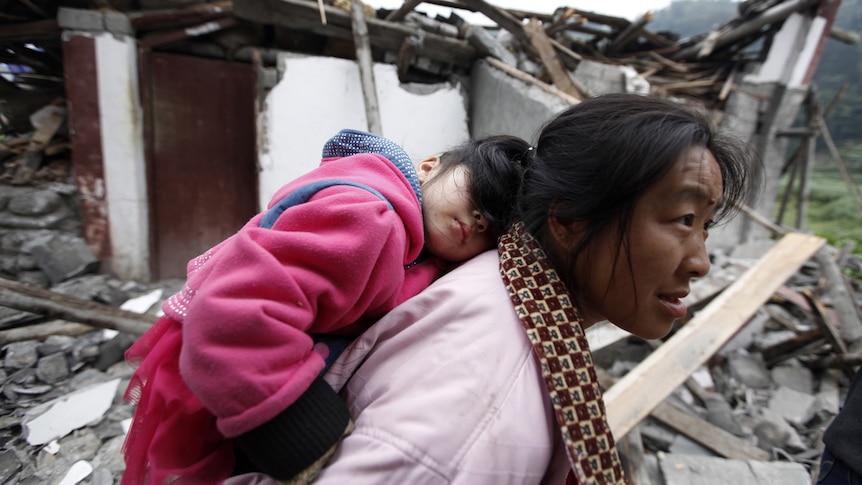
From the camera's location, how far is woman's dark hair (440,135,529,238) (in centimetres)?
104

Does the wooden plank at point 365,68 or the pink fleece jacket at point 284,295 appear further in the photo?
the wooden plank at point 365,68

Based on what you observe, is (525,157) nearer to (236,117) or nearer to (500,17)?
(500,17)

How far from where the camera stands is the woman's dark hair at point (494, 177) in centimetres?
104

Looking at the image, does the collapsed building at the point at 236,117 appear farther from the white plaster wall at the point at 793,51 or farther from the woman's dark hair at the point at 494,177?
the white plaster wall at the point at 793,51

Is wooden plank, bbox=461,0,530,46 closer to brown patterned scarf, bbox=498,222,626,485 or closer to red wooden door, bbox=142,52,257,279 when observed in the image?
red wooden door, bbox=142,52,257,279

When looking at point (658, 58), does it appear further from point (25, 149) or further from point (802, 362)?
point (25, 149)

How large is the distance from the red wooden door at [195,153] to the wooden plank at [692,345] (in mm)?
4302

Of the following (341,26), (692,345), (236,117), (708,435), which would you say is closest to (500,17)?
(341,26)

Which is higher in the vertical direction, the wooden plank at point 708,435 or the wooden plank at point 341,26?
the wooden plank at point 341,26

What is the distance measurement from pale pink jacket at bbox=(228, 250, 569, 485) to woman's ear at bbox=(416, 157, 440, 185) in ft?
1.34

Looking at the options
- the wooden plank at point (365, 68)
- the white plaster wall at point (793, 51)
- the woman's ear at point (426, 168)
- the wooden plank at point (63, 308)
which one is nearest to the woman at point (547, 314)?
the woman's ear at point (426, 168)

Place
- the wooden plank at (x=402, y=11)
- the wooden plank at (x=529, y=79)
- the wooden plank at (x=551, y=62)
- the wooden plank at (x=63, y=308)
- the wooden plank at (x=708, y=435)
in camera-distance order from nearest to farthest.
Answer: the wooden plank at (x=63, y=308) → the wooden plank at (x=708, y=435) → the wooden plank at (x=529, y=79) → the wooden plank at (x=402, y=11) → the wooden plank at (x=551, y=62)

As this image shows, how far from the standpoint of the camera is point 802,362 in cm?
424

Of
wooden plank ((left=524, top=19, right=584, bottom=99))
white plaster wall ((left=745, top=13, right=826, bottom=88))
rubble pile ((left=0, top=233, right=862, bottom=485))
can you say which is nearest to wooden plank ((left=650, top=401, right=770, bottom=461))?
rubble pile ((left=0, top=233, right=862, bottom=485))
